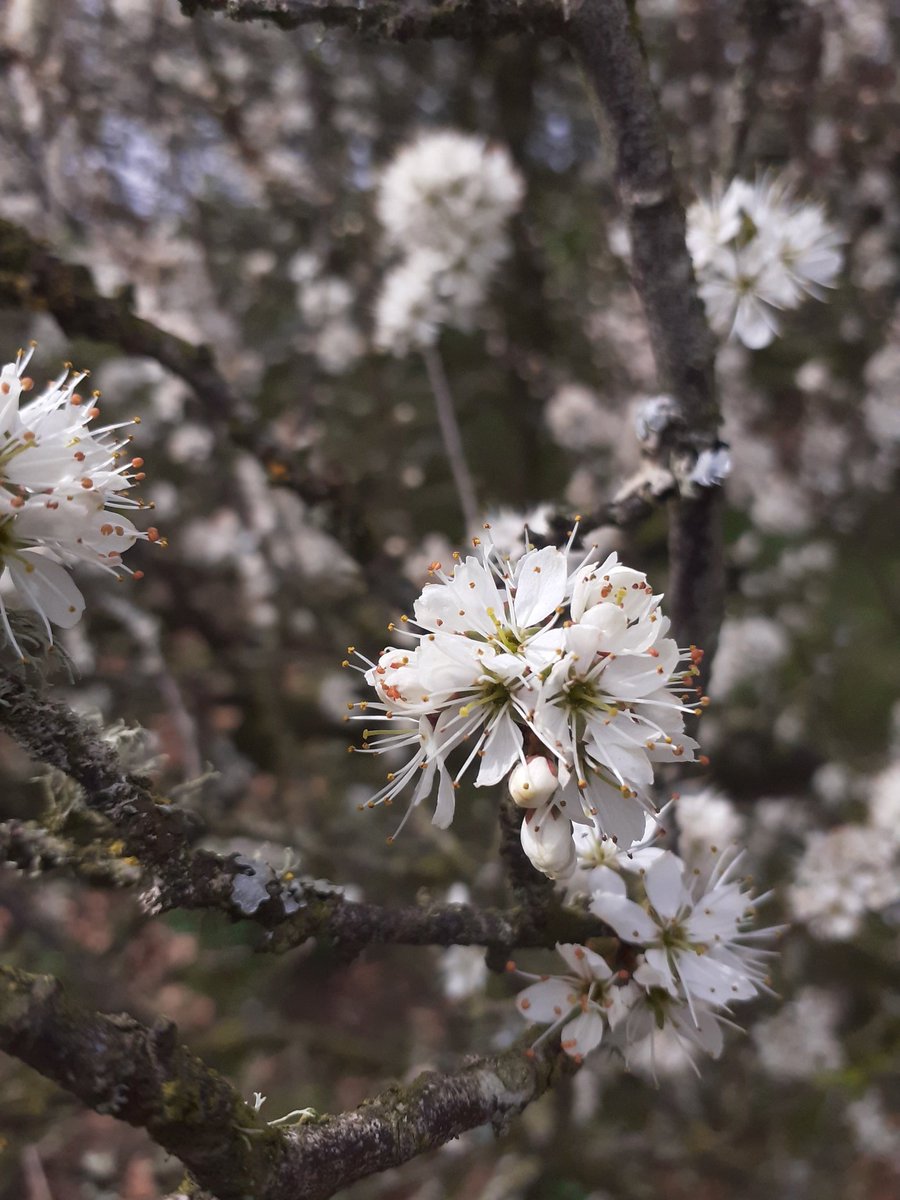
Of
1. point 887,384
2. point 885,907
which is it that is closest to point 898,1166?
point 885,907

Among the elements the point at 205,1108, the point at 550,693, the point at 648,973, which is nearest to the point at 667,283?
the point at 550,693

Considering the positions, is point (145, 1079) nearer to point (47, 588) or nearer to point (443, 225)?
point (47, 588)

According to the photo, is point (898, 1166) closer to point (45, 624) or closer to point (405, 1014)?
point (405, 1014)

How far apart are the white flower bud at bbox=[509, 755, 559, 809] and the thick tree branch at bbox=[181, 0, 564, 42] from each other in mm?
821

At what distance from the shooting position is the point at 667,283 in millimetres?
1220

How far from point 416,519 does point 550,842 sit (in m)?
4.20

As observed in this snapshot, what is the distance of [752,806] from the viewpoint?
12.9 feet

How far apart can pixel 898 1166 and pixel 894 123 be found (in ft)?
13.4

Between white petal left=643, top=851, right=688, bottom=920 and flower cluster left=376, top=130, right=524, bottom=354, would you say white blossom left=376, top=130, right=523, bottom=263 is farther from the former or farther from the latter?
white petal left=643, top=851, right=688, bottom=920

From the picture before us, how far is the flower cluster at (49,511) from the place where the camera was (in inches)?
35.8

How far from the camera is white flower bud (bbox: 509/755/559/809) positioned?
87cm

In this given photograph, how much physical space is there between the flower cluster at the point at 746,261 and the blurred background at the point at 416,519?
0.71 metres

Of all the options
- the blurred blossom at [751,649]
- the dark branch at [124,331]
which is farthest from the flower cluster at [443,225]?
the blurred blossom at [751,649]

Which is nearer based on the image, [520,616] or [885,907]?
[520,616]
